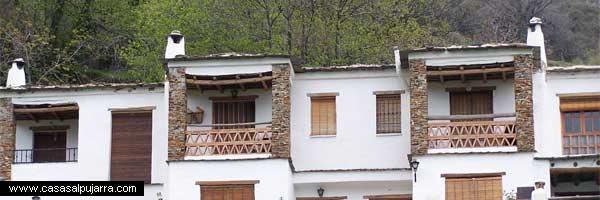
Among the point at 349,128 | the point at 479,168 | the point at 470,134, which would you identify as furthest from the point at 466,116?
the point at 349,128

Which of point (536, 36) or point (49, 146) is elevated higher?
point (536, 36)

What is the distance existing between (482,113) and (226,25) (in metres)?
17.8

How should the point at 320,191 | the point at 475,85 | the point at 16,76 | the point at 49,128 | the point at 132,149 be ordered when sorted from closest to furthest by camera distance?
the point at 320,191 → the point at 475,85 → the point at 132,149 → the point at 16,76 → the point at 49,128

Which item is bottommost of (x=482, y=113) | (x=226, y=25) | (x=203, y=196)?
(x=203, y=196)

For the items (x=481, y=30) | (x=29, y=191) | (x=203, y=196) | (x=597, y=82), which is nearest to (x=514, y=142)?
(x=597, y=82)

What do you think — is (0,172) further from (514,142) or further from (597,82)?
(597,82)

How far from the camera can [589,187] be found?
32281 millimetres

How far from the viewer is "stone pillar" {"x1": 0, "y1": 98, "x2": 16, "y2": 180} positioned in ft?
115

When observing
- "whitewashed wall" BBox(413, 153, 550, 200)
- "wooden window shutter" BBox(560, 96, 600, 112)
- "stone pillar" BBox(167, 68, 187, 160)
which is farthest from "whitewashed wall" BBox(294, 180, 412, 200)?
"wooden window shutter" BBox(560, 96, 600, 112)

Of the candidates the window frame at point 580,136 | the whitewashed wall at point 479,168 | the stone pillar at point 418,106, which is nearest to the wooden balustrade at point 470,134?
the stone pillar at point 418,106

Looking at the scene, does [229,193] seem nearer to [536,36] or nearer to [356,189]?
[356,189]

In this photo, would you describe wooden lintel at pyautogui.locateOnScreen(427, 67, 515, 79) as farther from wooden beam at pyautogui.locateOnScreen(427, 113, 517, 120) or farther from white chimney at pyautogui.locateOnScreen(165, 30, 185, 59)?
white chimney at pyautogui.locateOnScreen(165, 30, 185, 59)

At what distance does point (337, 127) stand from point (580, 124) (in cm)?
691

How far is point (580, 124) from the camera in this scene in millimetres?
33031
